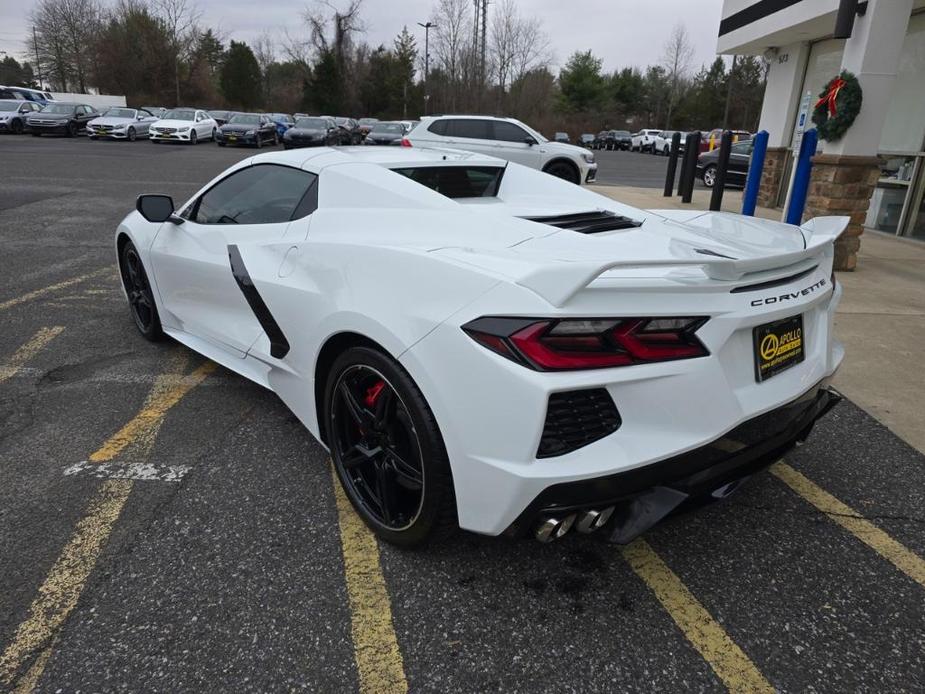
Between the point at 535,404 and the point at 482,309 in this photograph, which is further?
the point at 482,309

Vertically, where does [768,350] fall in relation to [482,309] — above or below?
below

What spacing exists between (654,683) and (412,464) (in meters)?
0.99

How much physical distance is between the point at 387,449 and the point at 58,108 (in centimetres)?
3308

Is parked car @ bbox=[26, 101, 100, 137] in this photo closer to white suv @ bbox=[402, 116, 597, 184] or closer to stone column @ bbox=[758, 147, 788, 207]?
white suv @ bbox=[402, 116, 597, 184]

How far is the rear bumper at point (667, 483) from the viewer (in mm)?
1812

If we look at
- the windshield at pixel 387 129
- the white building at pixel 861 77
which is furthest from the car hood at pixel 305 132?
the white building at pixel 861 77

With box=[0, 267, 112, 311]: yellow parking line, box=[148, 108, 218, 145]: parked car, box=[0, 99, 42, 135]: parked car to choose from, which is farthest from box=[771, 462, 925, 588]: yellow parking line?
box=[0, 99, 42, 135]: parked car

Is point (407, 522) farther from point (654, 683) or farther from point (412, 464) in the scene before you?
point (654, 683)

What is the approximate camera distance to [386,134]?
86.3 ft

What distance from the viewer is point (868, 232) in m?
10.2

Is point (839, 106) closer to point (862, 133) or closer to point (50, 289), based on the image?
point (862, 133)

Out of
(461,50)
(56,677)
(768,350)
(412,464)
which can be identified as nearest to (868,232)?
(768,350)

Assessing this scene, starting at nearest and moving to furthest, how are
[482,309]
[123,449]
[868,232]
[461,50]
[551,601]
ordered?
[482,309], [551,601], [123,449], [868,232], [461,50]

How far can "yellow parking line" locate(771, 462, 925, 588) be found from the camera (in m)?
2.37
